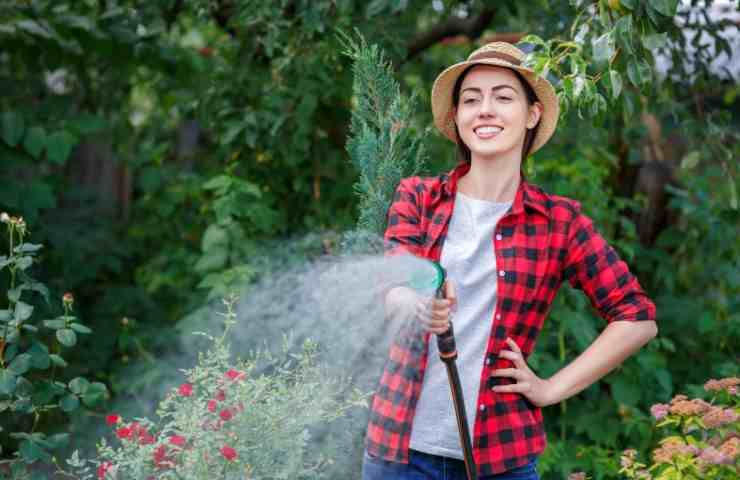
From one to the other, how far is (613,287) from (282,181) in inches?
79.1

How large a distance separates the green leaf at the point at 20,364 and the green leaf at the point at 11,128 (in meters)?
1.23

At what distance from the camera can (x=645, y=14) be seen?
2.17 m

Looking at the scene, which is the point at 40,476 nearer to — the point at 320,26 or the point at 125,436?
the point at 125,436

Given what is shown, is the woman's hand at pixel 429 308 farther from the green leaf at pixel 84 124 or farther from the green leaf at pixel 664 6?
the green leaf at pixel 84 124

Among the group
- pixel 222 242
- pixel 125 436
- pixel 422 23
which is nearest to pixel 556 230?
pixel 125 436

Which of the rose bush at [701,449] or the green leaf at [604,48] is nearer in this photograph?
the rose bush at [701,449]

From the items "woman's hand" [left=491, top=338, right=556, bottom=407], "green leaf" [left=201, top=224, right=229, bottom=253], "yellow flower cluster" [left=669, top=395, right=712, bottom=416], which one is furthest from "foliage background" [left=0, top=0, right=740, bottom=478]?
"woman's hand" [left=491, top=338, right=556, bottom=407]

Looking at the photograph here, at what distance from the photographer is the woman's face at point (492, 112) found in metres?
1.94

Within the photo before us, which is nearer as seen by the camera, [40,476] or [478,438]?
[478,438]

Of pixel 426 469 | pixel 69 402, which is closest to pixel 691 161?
pixel 426 469

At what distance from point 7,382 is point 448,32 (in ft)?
7.86

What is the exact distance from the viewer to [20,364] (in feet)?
7.80

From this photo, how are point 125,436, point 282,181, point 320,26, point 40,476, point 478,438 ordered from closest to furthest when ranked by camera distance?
point 478,438 → point 125,436 → point 40,476 → point 320,26 → point 282,181

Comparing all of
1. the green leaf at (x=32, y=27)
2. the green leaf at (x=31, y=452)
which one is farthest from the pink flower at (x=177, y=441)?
the green leaf at (x=32, y=27)
